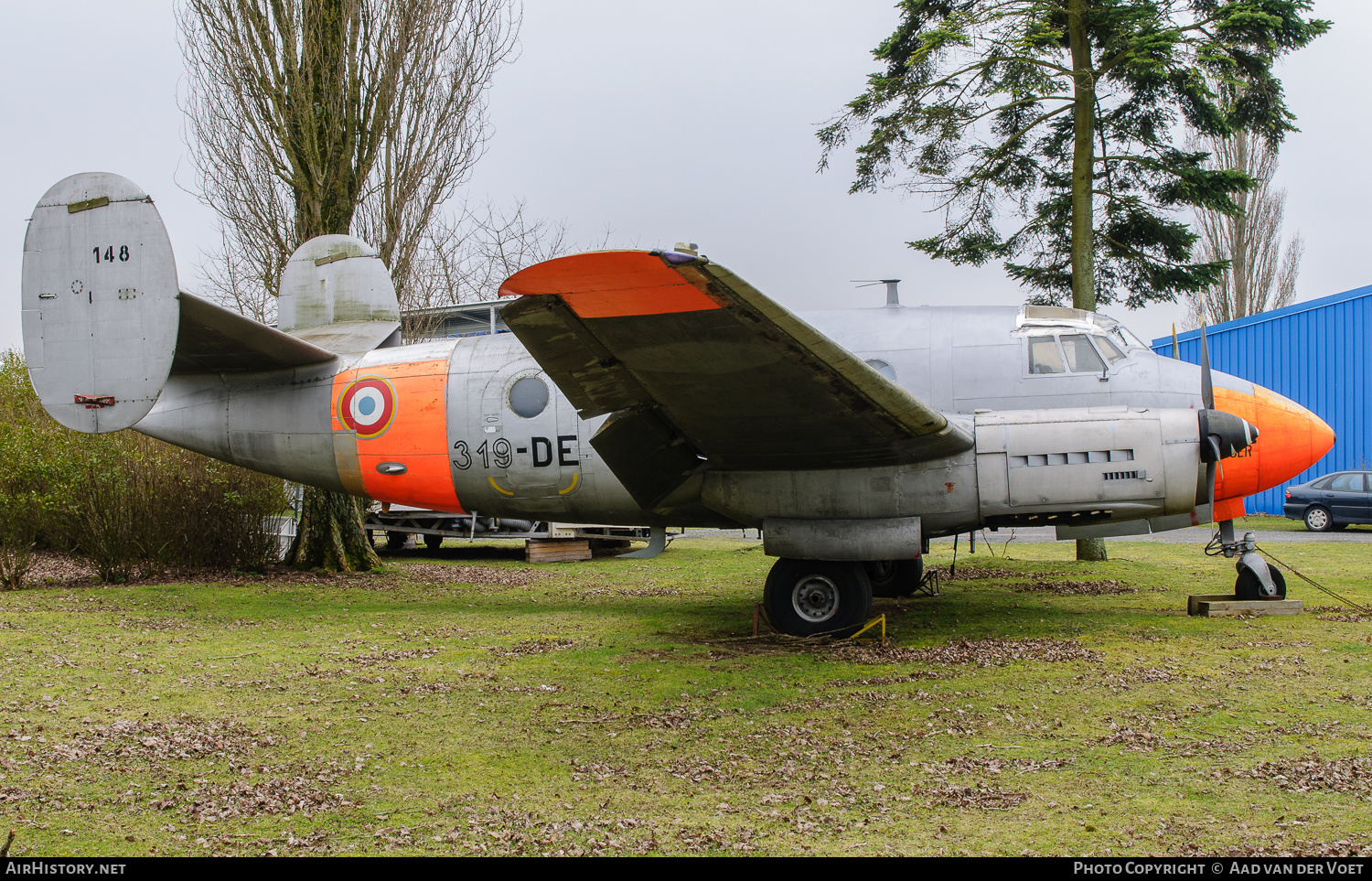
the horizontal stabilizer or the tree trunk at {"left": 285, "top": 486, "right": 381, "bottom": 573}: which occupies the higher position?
the horizontal stabilizer

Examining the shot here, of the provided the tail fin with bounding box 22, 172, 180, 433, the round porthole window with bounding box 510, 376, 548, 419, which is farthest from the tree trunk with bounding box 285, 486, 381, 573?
the tail fin with bounding box 22, 172, 180, 433

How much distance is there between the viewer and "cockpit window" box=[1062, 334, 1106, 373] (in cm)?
901

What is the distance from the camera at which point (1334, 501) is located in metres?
22.0

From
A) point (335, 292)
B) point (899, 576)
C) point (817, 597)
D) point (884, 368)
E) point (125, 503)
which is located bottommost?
point (899, 576)

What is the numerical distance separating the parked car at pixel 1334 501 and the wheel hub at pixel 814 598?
1930cm

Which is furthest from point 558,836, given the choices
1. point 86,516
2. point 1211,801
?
point 86,516

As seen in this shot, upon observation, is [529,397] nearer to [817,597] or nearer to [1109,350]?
[817,597]

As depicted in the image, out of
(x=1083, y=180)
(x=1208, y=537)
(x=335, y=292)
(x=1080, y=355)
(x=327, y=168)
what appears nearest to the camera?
(x=1080, y=355)

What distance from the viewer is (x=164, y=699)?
6332 millimetres

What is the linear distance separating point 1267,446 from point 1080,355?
1947 mm

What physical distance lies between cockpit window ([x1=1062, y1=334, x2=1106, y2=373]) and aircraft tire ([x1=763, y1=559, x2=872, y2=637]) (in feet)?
9.72

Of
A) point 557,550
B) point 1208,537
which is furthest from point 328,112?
point 1208,537

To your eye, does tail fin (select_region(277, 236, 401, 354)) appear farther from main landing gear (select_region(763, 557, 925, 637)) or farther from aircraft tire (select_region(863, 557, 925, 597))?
aircraft tire (select_region(863, 557, 925, 597))

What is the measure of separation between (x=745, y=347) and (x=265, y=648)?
525 centimetres
